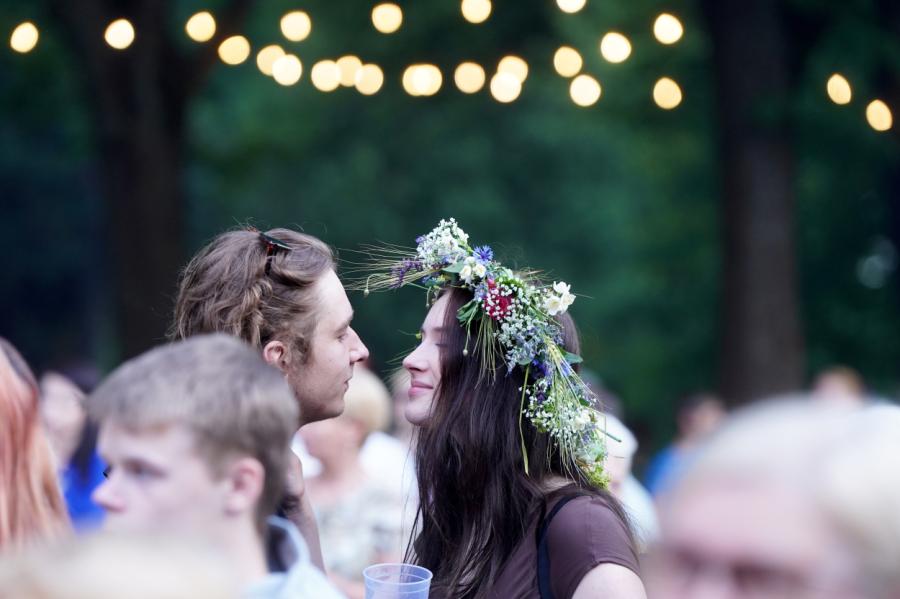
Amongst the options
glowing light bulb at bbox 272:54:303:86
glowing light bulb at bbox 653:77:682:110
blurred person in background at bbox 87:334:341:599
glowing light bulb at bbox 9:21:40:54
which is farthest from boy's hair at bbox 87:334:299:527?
glowing light bulb at bbox 653:77:682:110

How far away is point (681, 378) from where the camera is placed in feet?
61.1

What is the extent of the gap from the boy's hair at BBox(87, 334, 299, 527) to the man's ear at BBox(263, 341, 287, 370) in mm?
853

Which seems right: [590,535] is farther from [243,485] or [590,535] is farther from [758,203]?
[758,203]

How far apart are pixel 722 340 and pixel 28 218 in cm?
1804

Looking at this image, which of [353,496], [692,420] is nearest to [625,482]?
[353,496]

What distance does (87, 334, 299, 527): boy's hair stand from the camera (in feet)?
5.43

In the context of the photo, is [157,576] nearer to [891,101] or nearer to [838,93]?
[838,93]

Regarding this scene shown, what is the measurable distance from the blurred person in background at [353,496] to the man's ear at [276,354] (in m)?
1.84

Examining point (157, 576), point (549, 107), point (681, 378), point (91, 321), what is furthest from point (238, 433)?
point (91, 321)

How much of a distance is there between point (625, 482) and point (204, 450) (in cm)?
362

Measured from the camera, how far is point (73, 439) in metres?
4.92

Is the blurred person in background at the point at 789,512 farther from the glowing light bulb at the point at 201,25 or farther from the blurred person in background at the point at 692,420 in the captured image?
the glowing light bulb at the point at 201,25

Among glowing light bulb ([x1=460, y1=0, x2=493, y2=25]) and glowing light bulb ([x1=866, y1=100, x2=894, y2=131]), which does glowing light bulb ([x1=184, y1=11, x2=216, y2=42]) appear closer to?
glowing light bulb ([x1=460, y1=0, x2=493, y2=25])

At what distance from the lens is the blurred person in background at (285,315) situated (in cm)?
265
